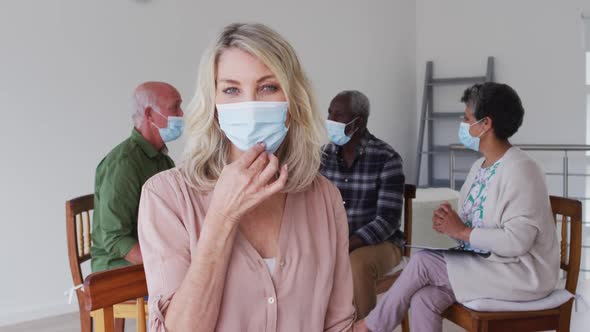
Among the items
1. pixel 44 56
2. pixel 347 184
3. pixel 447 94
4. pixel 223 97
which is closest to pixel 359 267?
pixel 347 184

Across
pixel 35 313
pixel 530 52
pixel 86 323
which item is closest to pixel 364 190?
pixel 86 323

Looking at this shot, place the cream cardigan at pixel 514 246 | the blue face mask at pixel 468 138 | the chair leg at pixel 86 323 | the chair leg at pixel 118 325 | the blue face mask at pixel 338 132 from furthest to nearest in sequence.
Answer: the blue face mask at pixel 338 132 < the blue face mask at pixel 468 138 < the chair leg at pixel 118 325 < the cream cardigan at pixel 514 246 < the chair leg at pixel 86 323

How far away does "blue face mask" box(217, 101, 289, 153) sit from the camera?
1127 mm

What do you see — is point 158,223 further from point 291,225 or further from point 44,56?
point 44,56

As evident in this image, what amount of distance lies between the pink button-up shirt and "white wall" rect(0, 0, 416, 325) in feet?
8.35

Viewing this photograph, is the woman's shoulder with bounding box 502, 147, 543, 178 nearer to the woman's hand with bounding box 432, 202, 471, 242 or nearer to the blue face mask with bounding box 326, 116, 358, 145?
the woman's hand with bounding box 432, 202, 471, 242

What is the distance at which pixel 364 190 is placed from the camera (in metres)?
2.56

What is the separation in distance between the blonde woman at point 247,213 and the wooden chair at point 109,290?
0.04m

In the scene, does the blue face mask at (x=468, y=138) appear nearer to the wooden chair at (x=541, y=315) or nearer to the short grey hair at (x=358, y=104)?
the wooden chair at (x=541, y=315)

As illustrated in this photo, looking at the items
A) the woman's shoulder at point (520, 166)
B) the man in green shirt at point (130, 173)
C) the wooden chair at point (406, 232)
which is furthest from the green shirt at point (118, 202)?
the woman's shoulder at point (520, 166)

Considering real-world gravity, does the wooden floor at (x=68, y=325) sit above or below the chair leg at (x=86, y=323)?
below

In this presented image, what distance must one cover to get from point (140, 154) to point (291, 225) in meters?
1.27

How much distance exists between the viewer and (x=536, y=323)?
1.95 m

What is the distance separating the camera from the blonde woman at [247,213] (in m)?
1.03
